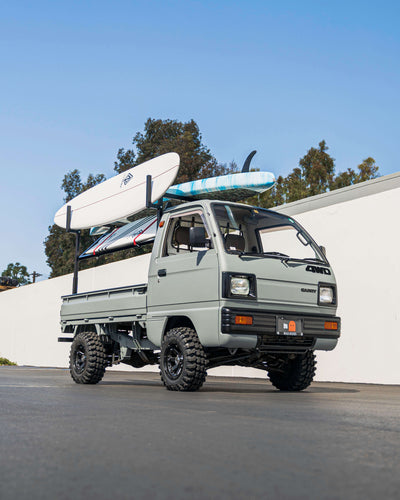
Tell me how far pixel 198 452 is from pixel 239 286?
4677 mm

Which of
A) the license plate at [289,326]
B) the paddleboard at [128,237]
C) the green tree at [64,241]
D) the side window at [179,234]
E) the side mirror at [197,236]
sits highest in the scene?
the green tree at [64,241]

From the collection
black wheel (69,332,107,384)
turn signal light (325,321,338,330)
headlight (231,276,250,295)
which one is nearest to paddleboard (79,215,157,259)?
black wheel (69,332,107,384)

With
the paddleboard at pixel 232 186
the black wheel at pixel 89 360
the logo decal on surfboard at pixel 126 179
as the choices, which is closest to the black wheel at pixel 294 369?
the black wheel at pixel 89 360

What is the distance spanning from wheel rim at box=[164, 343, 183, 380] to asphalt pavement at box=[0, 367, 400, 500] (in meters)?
2.35

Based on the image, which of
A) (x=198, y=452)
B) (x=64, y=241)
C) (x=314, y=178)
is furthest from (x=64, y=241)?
(x=198, y=452)

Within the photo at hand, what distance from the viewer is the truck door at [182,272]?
329 inches

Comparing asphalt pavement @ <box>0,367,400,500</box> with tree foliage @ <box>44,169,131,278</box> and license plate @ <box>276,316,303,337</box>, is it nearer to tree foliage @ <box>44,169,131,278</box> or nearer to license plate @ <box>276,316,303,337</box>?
license plate @ <box>276,316,303,337</box>

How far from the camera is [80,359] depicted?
11.0 m

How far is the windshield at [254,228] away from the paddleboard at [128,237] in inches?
81.9

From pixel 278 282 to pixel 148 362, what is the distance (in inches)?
111

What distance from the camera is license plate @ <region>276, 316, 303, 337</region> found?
8.38 m

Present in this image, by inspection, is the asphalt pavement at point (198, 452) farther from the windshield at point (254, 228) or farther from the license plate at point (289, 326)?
the windshield at point (254, 228)

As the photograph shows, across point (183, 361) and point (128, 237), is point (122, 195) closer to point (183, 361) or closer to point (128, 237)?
point (128, 237)

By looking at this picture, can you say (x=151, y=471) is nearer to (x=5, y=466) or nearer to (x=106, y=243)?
(x=5, y=466)
